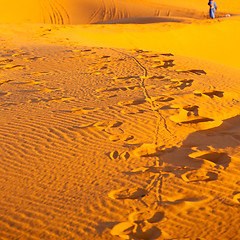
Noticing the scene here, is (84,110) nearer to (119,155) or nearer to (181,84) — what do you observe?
(119,155)

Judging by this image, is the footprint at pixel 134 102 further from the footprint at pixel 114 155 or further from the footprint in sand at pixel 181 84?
the footprint at pixel 114 155

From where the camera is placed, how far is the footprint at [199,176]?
10.3ft

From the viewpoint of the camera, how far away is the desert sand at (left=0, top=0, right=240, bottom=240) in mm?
2688

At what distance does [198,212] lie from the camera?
8.93 ft

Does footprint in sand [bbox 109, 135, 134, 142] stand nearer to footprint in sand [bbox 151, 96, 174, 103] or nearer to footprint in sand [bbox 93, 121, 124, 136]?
footprint in sand [bbox 93, 121, 124, 136]

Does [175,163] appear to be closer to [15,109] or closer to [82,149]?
[82,149]

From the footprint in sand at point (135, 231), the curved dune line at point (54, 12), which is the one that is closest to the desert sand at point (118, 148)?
the footprint in sand at point (135, 231)

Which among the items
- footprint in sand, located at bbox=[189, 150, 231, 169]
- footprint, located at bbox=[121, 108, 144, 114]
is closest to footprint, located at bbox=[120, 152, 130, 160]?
footprint in sand, located at bbox=[189, 150, 231, 169]

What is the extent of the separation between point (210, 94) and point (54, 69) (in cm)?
352

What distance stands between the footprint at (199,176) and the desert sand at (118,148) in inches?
0.7

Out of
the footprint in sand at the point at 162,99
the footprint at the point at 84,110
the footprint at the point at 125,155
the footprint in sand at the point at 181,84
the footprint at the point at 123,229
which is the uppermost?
the footprint in sand at the point at 181,84

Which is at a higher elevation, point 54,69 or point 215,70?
point 215,70

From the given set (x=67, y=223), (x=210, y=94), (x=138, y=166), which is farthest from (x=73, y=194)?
(x=210, y=94)

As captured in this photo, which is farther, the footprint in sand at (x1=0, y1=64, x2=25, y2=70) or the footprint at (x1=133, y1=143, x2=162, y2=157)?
the footprint in sand at (x1=0, y1=64, x2=25, y2=70)
